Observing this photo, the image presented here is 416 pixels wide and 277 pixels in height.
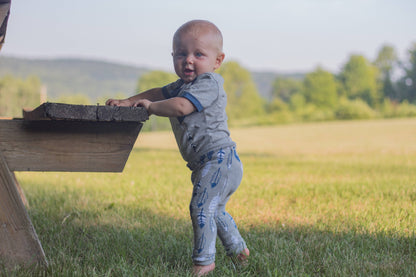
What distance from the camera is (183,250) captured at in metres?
2.94

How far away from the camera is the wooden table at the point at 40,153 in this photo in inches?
91.3

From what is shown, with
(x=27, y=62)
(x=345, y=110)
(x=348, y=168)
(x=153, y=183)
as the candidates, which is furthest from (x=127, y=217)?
(x=27, y=62)

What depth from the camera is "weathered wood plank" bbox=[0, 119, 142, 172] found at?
2424 millimetres

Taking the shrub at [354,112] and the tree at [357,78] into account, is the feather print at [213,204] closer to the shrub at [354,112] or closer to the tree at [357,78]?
the shrub at [354,112]

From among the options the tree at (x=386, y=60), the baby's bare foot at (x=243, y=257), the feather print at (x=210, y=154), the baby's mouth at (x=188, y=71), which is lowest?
the baby's bare foot at (x=243, y=257)

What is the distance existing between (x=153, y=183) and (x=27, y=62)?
145047 mm

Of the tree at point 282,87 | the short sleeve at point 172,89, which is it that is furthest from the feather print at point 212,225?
the tree at point 282,87

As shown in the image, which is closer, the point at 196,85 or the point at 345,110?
the point at 196,85

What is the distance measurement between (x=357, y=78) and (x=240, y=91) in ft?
75.9

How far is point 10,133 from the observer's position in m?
2.43

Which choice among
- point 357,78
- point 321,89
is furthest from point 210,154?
point 357,78

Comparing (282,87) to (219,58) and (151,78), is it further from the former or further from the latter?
(219,58)

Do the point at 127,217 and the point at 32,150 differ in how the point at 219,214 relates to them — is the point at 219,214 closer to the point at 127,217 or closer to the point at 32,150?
the point at 32,150

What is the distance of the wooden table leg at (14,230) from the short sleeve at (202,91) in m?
1.01
